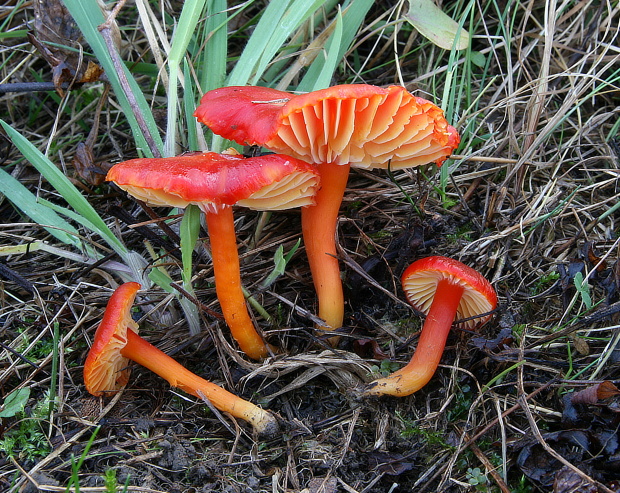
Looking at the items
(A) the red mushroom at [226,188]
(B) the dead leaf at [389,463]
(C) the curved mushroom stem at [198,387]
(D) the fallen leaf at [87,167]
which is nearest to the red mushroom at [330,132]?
(A) the red mushroom at [226,188]

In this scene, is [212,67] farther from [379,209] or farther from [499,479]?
[499,479]

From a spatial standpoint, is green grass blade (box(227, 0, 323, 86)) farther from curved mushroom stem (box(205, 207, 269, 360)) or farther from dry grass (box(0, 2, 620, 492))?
curved mushroom stem (box(205, 207, 269, 360))

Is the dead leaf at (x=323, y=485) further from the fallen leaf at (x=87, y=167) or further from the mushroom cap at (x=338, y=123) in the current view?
the fallen leaf at (x=87, y=167)

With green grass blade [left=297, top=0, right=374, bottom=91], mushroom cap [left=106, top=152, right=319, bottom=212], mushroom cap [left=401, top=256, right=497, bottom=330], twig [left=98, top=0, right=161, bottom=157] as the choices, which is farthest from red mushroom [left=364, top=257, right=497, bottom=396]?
twig [left=98, top=0, right=161, bottom=157]

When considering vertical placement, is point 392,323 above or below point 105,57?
below

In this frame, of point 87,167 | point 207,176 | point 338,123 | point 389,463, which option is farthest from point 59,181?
point 389,463

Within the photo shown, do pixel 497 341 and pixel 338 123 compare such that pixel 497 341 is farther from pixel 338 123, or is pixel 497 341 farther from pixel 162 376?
pixel 162 376

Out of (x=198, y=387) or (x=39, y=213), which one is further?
(x=39, y=213)
